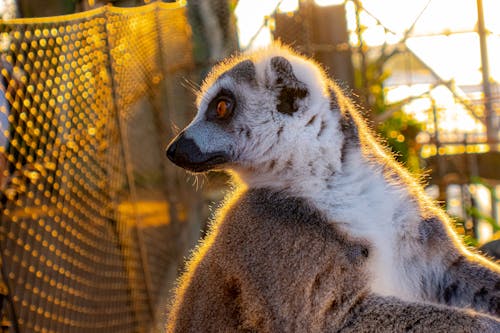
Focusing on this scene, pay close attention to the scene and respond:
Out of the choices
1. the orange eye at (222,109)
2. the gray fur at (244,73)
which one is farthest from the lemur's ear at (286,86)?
the orange eye at (222,109)

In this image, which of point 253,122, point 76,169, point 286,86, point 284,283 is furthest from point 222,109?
point 76,169

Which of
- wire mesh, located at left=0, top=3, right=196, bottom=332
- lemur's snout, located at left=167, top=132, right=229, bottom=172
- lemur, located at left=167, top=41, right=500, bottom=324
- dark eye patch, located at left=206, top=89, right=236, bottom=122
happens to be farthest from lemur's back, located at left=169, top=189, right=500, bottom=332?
wire mesh, located at left=0, top=3, right=196, bottom=332

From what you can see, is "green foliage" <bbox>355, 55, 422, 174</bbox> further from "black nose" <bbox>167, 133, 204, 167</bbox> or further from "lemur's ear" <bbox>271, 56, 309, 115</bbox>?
"black nose" <bbox>167, 133, 204, 167</bbox>

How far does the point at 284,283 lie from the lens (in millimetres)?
2379

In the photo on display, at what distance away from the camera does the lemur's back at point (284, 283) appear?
2.25 metres

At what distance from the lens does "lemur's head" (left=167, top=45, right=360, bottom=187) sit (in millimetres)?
2598

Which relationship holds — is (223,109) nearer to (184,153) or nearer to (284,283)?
(184,153)

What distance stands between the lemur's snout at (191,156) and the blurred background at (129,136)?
72cm

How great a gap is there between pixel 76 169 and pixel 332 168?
2.49 metres

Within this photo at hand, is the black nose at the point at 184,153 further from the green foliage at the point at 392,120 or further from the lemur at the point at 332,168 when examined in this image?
the green foliage at the point at 392,120

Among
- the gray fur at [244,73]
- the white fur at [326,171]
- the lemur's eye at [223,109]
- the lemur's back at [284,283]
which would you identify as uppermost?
the gray fur at [244,73]

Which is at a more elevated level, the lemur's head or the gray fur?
the gray fur

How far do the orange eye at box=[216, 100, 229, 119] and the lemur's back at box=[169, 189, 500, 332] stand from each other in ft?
1.07

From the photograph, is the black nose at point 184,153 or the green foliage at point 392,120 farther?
the green foliage at point 392,120
